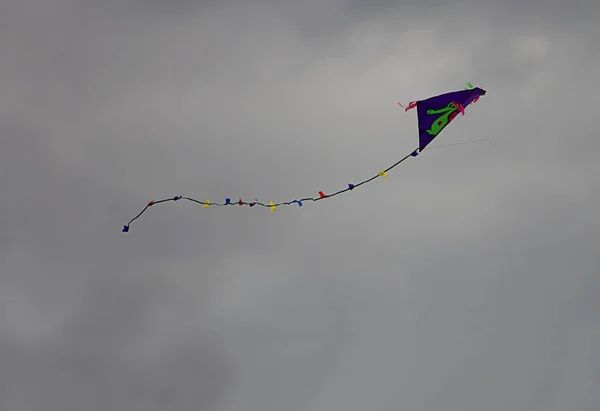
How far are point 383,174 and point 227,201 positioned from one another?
879 cm

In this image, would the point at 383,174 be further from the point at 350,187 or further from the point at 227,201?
the point at 227,201

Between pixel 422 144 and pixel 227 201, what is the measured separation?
450 inches

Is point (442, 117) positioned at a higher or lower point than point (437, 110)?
lower

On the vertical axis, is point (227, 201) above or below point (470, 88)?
below

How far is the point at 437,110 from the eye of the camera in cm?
8819

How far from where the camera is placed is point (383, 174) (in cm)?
8694

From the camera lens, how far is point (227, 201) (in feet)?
286

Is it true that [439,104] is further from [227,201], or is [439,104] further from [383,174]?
[227,201]

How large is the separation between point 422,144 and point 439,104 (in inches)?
96.0

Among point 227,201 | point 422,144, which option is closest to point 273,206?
point 227,201

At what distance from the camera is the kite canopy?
88.1m

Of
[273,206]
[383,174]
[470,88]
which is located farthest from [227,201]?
[470,88]

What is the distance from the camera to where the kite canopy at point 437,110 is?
289 feet

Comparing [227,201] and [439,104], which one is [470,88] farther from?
[227,201]
